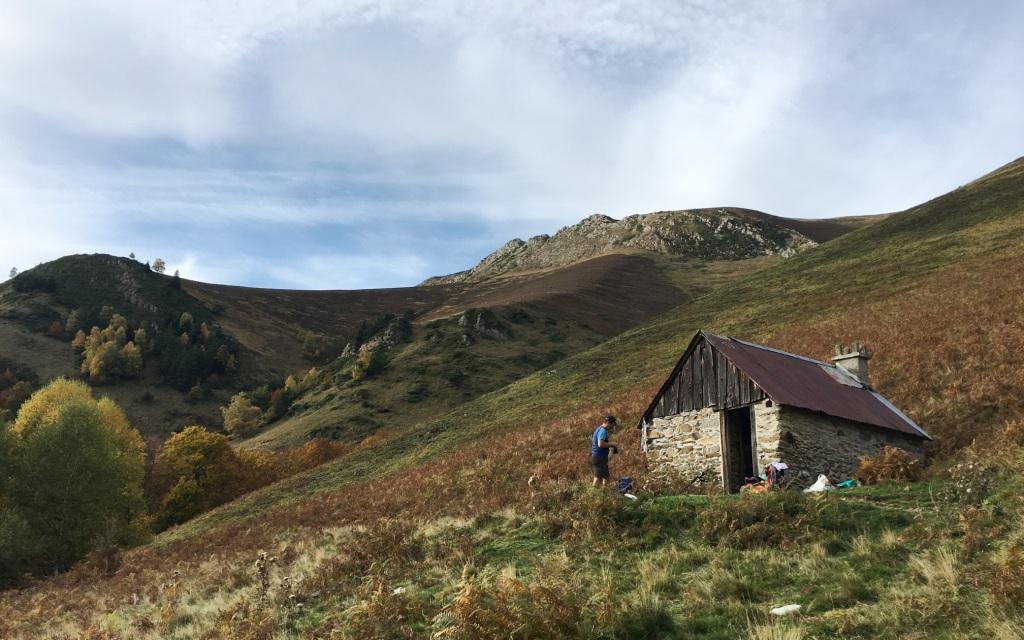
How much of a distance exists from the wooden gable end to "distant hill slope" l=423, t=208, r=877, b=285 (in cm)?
14089

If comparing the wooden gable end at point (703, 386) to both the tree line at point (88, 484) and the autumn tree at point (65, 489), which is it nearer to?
the tree line at point (88, 484)

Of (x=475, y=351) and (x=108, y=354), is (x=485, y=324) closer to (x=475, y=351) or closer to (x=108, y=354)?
(x=475, y=351)

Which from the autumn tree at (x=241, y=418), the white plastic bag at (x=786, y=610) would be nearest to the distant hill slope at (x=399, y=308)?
the autumn tree at (x=241, y=418)

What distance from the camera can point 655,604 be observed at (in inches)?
349

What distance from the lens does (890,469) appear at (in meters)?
17.2

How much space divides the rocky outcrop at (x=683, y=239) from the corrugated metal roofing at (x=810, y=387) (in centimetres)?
13857

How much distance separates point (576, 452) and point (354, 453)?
25.2m

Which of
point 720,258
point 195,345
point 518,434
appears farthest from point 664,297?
point 518,434

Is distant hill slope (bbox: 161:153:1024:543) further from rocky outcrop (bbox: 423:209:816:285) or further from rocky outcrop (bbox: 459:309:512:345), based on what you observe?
rocky outcrop (bbox: 423:209:816:285)

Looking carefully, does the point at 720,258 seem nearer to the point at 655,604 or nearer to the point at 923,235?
the point at 923,235

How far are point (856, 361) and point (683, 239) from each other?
151 metres

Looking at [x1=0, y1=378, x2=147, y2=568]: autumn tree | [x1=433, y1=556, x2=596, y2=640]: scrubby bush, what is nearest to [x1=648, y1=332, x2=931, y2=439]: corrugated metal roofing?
[x1=433, y1=556, x2=596, y2=640]: scrubby bush

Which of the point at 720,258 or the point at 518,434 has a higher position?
the point at 720,258

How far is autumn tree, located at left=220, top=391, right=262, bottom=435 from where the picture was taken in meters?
87.4
